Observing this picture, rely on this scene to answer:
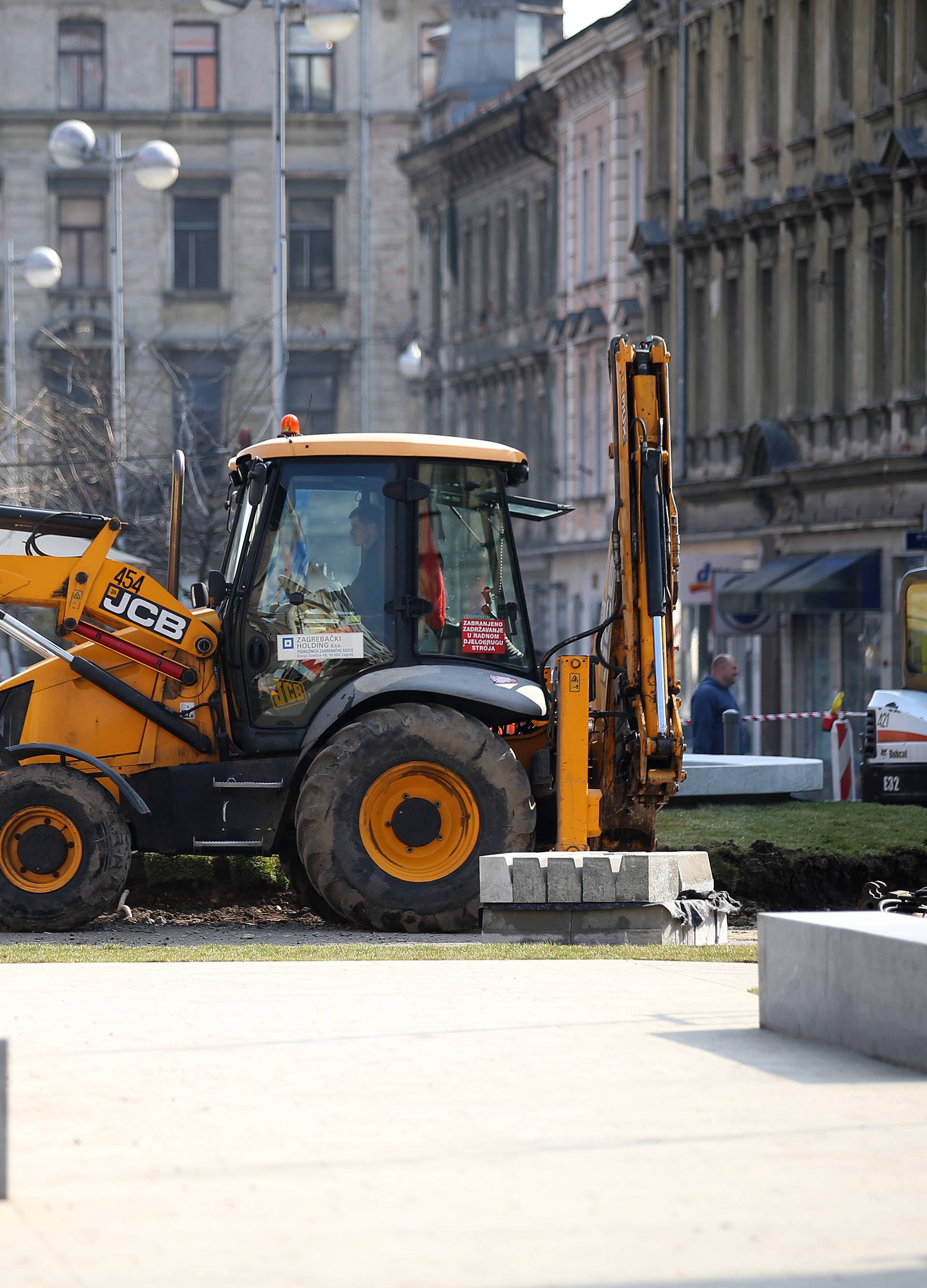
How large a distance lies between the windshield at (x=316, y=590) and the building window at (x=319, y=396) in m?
54.2

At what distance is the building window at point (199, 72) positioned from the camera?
234ft

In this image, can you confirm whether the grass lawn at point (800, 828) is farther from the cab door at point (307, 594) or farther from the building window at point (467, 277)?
the building window at point (467, 277)

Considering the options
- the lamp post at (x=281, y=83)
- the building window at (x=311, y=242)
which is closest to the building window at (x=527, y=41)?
the building window at (x=311, y=242)

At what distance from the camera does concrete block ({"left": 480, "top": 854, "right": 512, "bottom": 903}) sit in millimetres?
13438

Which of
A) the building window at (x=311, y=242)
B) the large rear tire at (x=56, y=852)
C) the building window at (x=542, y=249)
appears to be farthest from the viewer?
the building window at (x=311, y=242)

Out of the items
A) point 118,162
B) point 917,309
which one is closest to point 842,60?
point 917,309

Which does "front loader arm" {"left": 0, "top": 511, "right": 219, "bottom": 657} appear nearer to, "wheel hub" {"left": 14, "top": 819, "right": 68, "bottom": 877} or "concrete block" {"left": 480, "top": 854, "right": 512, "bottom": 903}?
"wheel hub" {"left": 14, "top": 819, "right": 68, "bottom": 877}

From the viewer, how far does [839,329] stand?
38.6 m

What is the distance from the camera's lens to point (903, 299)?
35594 mm

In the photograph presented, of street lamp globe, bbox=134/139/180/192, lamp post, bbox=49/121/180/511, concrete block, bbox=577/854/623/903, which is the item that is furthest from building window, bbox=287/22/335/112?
concrete block, bbox=577/854/623/903

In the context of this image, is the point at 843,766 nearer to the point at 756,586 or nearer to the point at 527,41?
the point at 756,586

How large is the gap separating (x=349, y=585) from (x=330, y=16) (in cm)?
1463

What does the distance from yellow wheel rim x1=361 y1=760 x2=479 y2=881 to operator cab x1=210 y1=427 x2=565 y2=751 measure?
65 centimetres

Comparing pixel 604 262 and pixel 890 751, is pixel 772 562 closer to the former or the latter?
pixel 604 262
